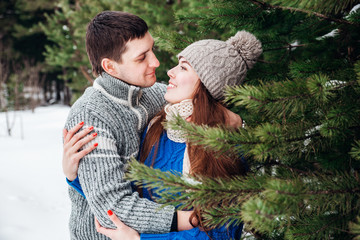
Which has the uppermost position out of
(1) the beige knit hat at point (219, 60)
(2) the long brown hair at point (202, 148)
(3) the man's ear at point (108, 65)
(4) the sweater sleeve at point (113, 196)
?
(1) the beige knit hat at point (219, 60)

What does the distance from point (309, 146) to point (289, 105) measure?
0.99ft

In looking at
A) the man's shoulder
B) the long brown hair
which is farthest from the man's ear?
the long brown hair

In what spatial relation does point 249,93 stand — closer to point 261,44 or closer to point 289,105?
point 289,105

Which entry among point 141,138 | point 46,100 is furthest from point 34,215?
point 46,100

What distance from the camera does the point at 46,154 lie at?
30.6 feet

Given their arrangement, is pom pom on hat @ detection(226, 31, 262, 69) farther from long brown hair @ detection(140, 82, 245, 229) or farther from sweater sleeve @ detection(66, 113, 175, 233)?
sweater sleeve @ detection(66, 113, 175, 233)

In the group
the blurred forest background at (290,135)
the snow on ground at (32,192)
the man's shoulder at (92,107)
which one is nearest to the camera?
the blurred forest background at (290,135)

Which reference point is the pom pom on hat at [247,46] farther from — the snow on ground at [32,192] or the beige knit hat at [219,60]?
the snow on ground at [32,192]

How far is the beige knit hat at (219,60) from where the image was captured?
1.91m

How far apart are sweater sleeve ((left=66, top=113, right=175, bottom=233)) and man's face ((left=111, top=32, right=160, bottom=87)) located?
47 centimetres

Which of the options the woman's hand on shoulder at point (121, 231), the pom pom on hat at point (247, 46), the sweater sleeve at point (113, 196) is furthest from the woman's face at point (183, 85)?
the woman's hand on shoulder at point (121, 231)

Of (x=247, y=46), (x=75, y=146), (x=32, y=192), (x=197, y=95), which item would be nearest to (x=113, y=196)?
(x=75, y=146)

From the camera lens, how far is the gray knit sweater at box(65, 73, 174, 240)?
1.59 meters

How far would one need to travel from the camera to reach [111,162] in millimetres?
1673
